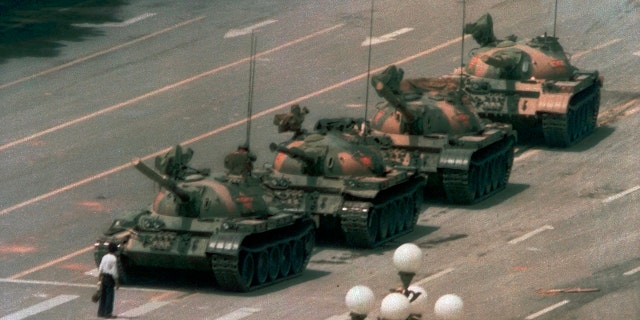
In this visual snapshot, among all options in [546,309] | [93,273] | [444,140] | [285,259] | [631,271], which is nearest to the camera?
[546,309]

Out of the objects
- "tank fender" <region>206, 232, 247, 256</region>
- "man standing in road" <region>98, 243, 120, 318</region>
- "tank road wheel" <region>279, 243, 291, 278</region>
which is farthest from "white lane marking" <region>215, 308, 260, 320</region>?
"tank road wheel" <region>279, 243, 291, 278</region>

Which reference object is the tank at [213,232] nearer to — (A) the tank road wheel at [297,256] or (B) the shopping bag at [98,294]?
(A) the tank road wheel at [297,256]

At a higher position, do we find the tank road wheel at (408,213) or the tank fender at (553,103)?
the tank fender at (553,103)

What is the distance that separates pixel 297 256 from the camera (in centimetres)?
4188

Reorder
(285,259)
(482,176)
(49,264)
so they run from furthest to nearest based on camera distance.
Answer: (482,176) → (49,264) → (285,259)

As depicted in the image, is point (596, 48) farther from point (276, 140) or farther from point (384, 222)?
point (384, 222)

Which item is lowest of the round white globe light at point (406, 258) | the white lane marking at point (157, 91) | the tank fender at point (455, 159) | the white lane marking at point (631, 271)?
the white lane marking at point (157, 91)

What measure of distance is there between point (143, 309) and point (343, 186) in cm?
722

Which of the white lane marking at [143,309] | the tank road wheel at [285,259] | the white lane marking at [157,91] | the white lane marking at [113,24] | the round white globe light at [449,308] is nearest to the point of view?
the round white globe light at [449,308]

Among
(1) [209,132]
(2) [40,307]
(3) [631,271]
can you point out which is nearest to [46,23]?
(1) [209,132]

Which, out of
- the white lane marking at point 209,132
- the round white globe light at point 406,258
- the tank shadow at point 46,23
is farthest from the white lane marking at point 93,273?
the tank shadow at point 46,23

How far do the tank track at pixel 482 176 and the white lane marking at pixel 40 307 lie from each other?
1190 cm

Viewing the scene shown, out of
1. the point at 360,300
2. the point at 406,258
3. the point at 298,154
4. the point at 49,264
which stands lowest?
the point at 49,264

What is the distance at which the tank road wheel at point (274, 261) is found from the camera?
40938mm
